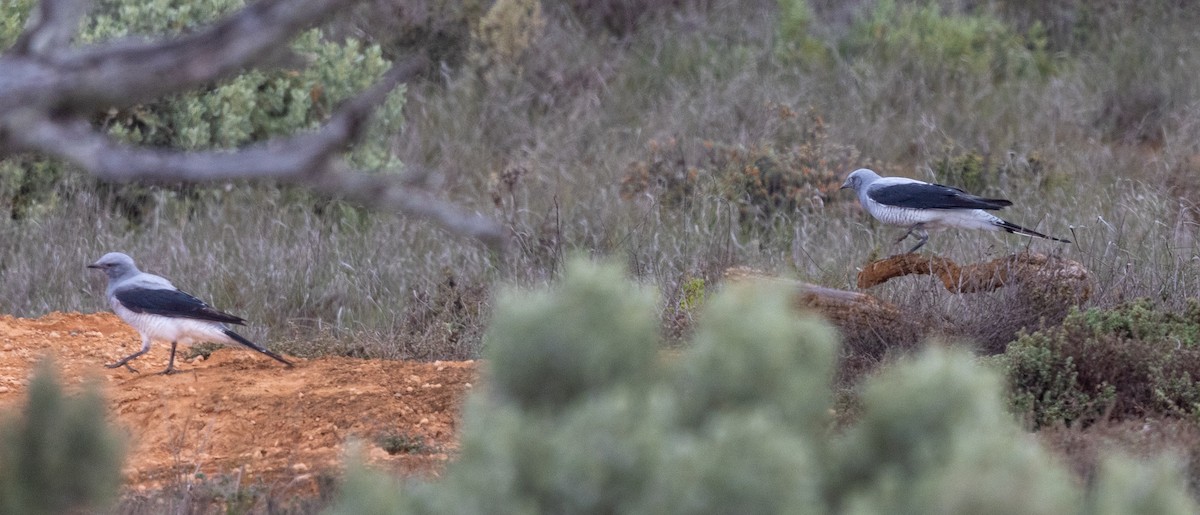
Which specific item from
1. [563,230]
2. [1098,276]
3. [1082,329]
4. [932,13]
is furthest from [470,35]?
[1082,329]

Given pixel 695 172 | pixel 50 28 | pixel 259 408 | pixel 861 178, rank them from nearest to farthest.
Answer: pixel 50 28, pixel 259 408, pixel 861 178, pixel 695 172

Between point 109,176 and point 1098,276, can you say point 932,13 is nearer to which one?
point 1098,276

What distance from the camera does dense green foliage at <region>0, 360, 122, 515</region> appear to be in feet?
8.55

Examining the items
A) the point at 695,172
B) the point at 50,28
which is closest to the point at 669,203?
the point at 695,172

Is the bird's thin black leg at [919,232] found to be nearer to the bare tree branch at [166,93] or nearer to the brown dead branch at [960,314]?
the brown dead branch at [960,314]

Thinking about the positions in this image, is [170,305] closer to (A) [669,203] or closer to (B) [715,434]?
(A) [669,203]

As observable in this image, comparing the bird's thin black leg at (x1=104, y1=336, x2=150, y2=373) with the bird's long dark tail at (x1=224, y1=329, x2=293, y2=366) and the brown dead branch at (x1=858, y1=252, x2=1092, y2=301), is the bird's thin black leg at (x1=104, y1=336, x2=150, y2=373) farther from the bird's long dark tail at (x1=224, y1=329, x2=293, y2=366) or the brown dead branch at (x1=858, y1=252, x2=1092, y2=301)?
the brown dead branch at (x1=858, y1=252, x2=1092, y2=301)

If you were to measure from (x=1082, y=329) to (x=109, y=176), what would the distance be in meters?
4.68

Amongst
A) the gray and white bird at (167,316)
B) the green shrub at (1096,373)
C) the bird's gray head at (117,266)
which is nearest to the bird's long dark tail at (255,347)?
the gray and white bird at (167,316)

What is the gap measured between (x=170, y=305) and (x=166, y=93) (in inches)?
184

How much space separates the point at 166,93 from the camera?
2164mm

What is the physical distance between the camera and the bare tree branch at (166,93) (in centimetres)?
183

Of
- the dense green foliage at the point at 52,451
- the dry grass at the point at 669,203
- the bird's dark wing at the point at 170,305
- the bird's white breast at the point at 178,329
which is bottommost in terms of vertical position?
the dry grass at the point at 669,203

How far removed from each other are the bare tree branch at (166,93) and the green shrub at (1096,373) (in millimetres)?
3907
